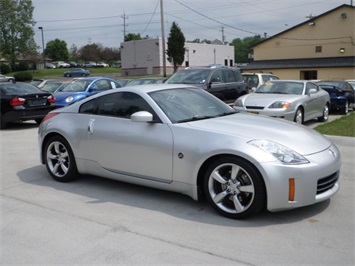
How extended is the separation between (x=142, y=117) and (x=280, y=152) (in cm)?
168

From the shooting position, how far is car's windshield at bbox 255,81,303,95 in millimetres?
11883

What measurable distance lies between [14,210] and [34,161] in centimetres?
280

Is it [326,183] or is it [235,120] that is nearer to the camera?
[326,183]

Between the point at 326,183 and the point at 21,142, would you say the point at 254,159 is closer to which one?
the point at 326,183

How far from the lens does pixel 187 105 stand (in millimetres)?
5219

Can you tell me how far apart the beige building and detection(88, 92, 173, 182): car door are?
3759cm

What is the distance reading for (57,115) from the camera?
6.14 meters

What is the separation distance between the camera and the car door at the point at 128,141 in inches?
188

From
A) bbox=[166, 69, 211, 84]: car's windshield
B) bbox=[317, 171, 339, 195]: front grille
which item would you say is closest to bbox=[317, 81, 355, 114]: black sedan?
bbox=[166, 69, 211, 84]: car's windshield

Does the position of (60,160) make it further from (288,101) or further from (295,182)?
(288,101)

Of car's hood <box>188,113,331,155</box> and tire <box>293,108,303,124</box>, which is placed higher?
car's hood <box>188,113,331,155</box>

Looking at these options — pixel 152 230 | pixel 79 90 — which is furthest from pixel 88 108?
pixel 79 90

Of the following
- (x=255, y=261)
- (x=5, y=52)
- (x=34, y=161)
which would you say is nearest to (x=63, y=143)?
(x=34, y=161)

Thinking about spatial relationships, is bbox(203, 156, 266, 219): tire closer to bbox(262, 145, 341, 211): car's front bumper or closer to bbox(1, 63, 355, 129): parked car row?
bbox(262, 145, 341, 211): car's front bumper
